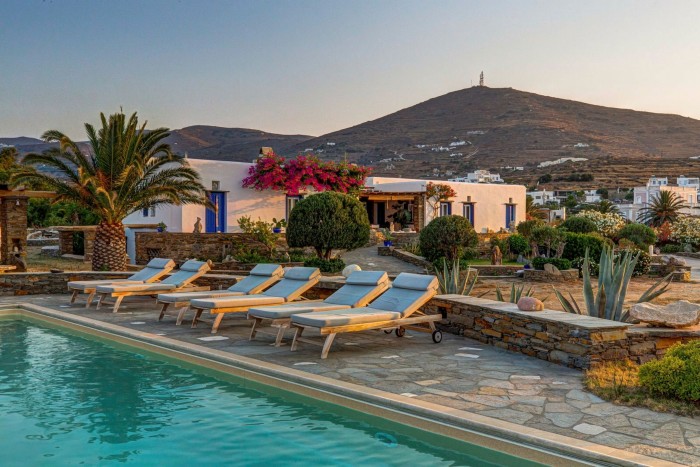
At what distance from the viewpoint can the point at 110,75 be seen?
23344mm

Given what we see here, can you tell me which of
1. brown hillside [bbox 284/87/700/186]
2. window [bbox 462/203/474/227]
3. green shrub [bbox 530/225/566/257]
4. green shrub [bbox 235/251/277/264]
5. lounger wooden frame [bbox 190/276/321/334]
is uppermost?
brown hillside [bbox 284/87/700/186]

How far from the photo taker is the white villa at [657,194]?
53438mm

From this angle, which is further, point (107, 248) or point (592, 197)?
point (592, 197)

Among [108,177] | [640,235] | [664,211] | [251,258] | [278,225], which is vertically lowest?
[251,258]

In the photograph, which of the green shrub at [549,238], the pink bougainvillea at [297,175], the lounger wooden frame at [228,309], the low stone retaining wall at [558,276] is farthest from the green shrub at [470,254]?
the lounger wooden frame at [228,309]

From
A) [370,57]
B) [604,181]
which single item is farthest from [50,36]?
[604,181]

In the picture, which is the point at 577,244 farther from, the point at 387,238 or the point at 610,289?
the point at 610,289

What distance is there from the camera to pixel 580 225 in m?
27.5

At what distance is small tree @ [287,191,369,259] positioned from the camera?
18828 mm

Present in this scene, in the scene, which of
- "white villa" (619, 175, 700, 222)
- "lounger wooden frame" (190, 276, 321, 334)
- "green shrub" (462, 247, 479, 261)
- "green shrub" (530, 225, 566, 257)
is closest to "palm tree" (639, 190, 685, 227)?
"white villa" (619, 175, 700, 222)

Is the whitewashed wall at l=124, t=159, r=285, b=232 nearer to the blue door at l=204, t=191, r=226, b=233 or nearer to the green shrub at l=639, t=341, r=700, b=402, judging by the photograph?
the blue door at l=204, t=191, r=226, b=233

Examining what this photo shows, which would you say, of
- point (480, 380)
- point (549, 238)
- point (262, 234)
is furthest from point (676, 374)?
point (262, 234)

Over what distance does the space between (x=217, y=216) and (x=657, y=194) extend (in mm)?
47480

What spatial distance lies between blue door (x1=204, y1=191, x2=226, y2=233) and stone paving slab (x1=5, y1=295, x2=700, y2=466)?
1472cm
